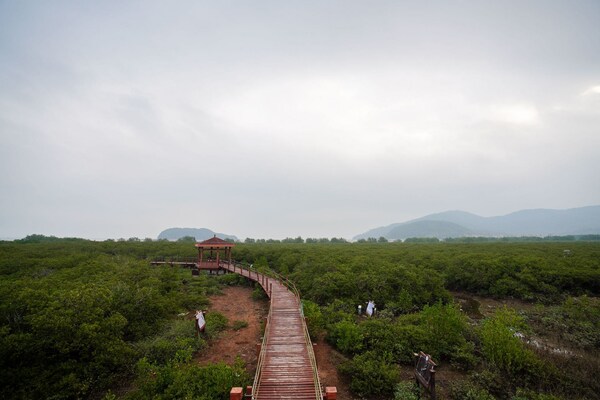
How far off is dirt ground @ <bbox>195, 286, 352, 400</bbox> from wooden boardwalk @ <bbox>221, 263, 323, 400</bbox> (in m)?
1.21

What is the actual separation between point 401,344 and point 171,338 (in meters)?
10.8

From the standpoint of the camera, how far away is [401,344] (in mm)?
12953

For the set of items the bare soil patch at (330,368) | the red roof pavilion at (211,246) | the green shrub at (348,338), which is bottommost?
the bare soil patch at (330,368)

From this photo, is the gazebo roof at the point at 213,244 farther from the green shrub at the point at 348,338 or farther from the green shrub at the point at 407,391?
the green shrub at the point at 407,391

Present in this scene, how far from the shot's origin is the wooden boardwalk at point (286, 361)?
9141mm

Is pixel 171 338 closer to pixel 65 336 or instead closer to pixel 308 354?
pixel 65 336

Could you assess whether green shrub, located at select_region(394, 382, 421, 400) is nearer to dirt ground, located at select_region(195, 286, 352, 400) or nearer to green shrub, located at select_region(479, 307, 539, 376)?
dirt ground, located at select_region(195, 286, 352, 400)

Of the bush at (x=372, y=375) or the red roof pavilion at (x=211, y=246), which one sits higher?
the red roof pavilion at (x=211, y=246)

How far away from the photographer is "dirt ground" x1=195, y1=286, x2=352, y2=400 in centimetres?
1177

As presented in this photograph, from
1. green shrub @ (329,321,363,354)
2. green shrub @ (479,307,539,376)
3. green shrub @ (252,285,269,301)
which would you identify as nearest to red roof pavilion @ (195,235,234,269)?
green shrub @ (252,285,269,301)

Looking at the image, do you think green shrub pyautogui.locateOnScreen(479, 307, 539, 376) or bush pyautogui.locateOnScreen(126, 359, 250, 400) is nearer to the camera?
bush pyautogui.locateOnScreen(126, 359, 250, 400)

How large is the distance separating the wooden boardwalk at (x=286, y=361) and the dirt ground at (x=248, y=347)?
1.21 m

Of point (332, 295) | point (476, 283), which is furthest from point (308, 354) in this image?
point (476, 283)

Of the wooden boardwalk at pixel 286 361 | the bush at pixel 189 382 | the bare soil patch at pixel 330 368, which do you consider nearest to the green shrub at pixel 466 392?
the bare soil patch at pixel 330 368
